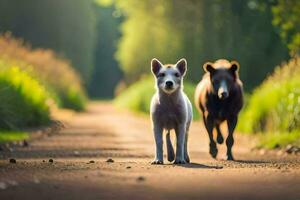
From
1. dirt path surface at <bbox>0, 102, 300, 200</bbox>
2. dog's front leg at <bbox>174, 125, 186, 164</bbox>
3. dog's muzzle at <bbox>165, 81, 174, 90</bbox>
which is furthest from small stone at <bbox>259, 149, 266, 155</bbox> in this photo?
dog's muzzle at <bbox>165, 81, 174, 90</bbox>

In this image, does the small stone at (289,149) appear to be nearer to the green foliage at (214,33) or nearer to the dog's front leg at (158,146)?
the dog's front leg at (158,146)

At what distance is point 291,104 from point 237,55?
1726 centimetres

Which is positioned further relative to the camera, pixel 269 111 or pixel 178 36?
pixel 178 36

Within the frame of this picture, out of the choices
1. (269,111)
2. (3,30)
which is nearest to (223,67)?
(269,111)

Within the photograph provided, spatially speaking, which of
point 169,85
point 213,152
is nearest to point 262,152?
point 213,152

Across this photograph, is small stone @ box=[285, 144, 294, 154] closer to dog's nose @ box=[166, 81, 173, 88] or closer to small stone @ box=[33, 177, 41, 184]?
dog's nose @ box=[166, 81, 173, 88]

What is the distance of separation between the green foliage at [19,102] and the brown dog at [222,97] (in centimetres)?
513

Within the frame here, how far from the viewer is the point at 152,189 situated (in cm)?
868

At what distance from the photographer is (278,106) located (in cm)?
1897

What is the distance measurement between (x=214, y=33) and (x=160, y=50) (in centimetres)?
1116

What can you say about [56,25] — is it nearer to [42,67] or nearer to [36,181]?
[42,67]

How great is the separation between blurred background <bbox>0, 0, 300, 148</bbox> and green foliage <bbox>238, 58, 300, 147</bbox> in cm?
2

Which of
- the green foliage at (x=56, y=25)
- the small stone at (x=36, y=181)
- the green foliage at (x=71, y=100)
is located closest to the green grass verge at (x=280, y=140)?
the small stone at (x=36, y=181)

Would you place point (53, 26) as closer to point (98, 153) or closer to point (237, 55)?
point (237, 55)
